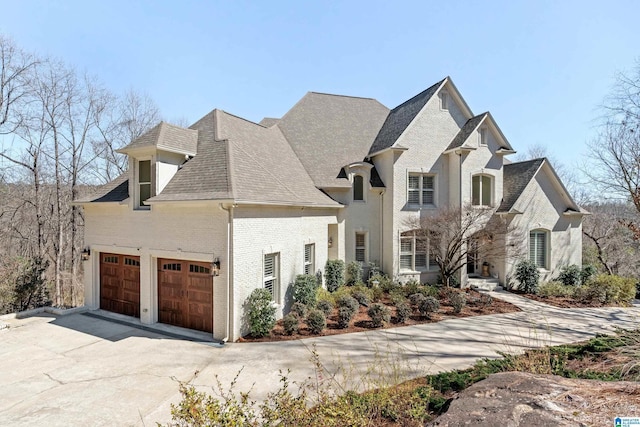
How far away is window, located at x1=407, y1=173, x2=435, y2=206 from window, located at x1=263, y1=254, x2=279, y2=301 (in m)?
8.93

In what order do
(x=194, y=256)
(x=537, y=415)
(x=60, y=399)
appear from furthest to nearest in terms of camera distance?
(x=194, y=256) < (x=60, y=399) < (x=537, y=415)

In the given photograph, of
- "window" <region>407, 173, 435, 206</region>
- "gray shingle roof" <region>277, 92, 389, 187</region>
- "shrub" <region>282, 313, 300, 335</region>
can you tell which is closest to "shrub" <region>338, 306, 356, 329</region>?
"shrub" <region>282, 313, 300, 335</region>

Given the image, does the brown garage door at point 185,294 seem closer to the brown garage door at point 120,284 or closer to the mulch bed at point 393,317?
the brown garage door at point 120,284

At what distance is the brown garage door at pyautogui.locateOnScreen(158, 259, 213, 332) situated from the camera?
9.52 m

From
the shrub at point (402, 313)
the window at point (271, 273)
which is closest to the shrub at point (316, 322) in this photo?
the window at point (271, 273)

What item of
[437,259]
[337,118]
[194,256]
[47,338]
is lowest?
[47,338]

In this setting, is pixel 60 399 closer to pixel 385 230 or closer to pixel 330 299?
pixel 330 299

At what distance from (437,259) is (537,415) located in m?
12.2

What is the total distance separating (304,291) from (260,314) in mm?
2434

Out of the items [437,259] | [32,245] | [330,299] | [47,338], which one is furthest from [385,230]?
[32,245]

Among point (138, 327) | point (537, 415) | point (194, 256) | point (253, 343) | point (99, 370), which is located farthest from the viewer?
point (138, 327)

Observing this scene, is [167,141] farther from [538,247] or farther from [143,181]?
[538,247]

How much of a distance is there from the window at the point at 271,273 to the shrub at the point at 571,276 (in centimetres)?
1626

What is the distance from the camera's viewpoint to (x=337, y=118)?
63.8 feet
